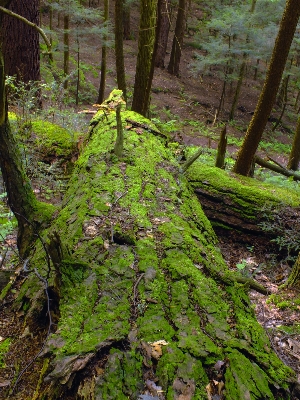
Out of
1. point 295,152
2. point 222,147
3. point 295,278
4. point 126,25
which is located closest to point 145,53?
point 222,147

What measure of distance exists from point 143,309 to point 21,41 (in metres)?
8.08

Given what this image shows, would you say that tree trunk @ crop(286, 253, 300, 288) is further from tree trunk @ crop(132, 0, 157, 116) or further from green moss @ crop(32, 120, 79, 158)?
tree trunk @ crop(132, 0, 157, 116)

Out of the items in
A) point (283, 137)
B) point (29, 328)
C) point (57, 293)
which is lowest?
point (283, 137)

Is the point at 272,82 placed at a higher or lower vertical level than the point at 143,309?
higher

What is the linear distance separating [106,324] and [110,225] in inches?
43.4

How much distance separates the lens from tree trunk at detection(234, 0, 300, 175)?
19.3ft

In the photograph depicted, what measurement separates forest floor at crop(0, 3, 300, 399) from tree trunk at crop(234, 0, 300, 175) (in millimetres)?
1543

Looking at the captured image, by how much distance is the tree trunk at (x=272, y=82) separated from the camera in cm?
588

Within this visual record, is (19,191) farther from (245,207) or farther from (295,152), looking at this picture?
(295,152)

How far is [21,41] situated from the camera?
7926 mm

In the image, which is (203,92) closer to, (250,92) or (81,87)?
(250,92)

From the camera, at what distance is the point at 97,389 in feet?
5.12

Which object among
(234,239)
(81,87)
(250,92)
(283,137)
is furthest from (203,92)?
(234,239)

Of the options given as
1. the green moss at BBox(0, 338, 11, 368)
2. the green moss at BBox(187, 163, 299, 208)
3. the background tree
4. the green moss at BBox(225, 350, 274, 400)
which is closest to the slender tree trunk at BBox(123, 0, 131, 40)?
the green moss at BBox(187, 163, 299, 208)
